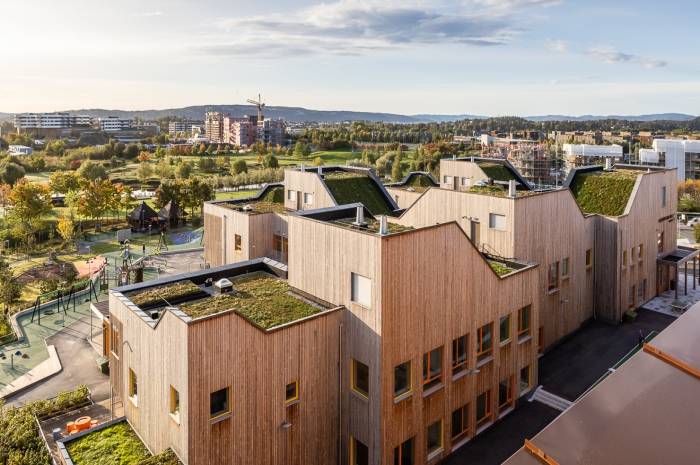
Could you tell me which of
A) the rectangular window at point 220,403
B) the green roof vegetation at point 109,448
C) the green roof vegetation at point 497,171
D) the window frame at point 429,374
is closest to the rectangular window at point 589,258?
the green roof vegetation at point 497,171

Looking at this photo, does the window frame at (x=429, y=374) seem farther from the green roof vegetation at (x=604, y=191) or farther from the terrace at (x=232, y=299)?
the green roof vegetation at (x=604, y=191)

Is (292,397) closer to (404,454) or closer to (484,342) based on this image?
(404,454)

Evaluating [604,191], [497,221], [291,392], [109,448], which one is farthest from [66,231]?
[604,191]

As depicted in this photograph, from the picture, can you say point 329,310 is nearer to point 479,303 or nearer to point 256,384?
point 256,384

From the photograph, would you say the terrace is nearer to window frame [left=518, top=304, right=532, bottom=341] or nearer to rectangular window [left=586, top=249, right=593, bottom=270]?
window frame [left=518, top=304, right=532, bottom=341]

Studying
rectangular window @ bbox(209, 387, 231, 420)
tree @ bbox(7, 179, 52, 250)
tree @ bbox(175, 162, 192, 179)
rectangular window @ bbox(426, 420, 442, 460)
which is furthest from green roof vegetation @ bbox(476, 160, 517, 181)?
tree @ bbox(175, 162, 192, 179)
